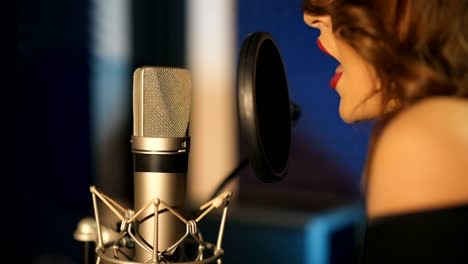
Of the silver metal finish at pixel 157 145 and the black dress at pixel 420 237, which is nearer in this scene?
the black dress at pixel 420 237

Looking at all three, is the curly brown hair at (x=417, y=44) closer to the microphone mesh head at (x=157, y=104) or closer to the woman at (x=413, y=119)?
the woman at (x=413, y=119)

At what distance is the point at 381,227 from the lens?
0.46m

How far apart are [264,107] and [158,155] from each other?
0.45 feet

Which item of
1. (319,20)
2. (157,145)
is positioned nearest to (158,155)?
(157,145)

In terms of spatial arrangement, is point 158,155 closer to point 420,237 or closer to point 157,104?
point 157,104

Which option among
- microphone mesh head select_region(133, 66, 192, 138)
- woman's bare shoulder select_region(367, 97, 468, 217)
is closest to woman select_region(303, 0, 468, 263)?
woman's bare shoulder select_region(367, 97, 468, 217)

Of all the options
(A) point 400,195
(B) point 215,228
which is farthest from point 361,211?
(A) point 400,195

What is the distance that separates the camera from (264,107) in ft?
2.04

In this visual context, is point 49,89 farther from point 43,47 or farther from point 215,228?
point 215,228

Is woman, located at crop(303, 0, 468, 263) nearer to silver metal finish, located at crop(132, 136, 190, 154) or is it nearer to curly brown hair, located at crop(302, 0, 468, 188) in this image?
curly brown hair, located at crop(302, 0, 468, 188)

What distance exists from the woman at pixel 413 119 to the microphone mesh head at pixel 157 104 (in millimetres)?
204

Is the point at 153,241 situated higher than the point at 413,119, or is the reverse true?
the point at 413,119

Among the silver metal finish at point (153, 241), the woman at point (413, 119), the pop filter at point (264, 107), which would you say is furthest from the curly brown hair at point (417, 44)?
the silver metal finish at point (153, 241)

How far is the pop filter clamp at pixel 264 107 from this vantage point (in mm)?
521
